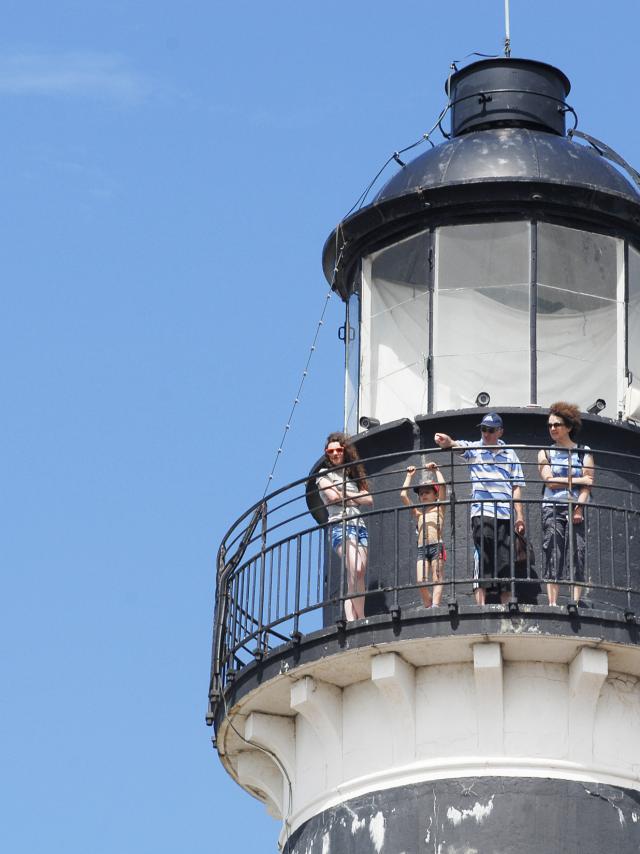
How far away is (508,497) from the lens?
732 inches

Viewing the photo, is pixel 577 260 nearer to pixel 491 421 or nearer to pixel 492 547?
pixel 491 421

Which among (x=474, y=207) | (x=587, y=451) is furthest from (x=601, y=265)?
(x=587, y=451)

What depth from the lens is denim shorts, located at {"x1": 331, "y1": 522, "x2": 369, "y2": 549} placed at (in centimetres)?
1895

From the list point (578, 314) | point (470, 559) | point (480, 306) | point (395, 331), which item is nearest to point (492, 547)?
point (470, 559)

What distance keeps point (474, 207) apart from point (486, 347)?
1195 millimetres

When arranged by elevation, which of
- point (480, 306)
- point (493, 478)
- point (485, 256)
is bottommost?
point (493, 478)

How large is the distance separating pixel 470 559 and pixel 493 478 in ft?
2.12

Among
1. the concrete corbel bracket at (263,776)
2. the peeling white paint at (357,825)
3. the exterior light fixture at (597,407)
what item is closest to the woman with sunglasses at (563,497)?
the exterior light fixture at (597,407)

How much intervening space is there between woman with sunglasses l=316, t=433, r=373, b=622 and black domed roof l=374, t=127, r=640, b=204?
2570 millimetres

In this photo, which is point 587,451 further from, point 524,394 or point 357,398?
point 357,398

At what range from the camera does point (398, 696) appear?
18578 millimetres

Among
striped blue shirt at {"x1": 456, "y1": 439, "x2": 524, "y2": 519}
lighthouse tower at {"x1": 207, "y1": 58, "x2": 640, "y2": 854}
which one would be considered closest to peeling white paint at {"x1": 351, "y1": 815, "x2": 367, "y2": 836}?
lighthouse tower at {"x1": 207, "y1": 58, "x2": 640, "y2": 854}

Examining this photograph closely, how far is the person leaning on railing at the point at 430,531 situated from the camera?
1852 centimetres

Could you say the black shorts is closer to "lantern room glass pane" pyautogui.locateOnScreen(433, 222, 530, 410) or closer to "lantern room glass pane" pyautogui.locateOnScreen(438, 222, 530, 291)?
"lantern room glass pane" pyautogui.locateOnScreen(433, 222, 530, 410)
